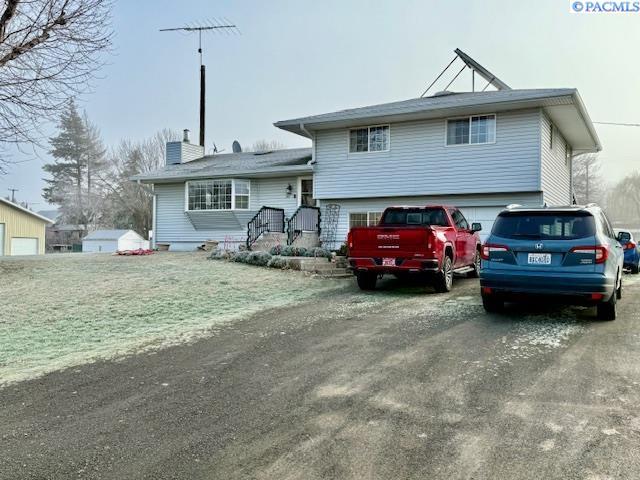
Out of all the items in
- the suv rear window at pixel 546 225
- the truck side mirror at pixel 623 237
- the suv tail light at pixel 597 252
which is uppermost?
the suv rear window at pixel 546 225

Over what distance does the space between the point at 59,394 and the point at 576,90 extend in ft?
49.2

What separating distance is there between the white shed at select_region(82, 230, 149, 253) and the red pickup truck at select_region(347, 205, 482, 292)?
30130 millimetres

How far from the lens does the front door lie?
66.7 ft

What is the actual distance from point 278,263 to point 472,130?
7.97 meters

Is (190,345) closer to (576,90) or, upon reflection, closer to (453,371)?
(453,371)

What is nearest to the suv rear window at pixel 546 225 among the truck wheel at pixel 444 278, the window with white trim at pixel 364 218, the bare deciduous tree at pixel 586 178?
the truck wheel at pixel 444 278

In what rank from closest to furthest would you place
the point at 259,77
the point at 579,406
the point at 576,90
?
the point at 579,406, the point at 576,90, the point at 259,77

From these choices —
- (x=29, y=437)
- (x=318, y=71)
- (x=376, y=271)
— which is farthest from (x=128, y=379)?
(x=318, y=71)

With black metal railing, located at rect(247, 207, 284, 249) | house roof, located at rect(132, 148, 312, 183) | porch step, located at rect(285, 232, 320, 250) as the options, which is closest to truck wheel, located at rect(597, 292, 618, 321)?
porch step, located at rect(285, 232, 320, 250)

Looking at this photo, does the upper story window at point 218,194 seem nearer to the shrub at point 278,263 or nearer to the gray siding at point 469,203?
the gray siding at point 469,203

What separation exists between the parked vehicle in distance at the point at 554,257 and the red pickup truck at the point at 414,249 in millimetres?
2157

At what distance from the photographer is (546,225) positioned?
709cm

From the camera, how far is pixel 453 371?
4.75 m

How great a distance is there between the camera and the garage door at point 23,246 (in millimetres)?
35688
